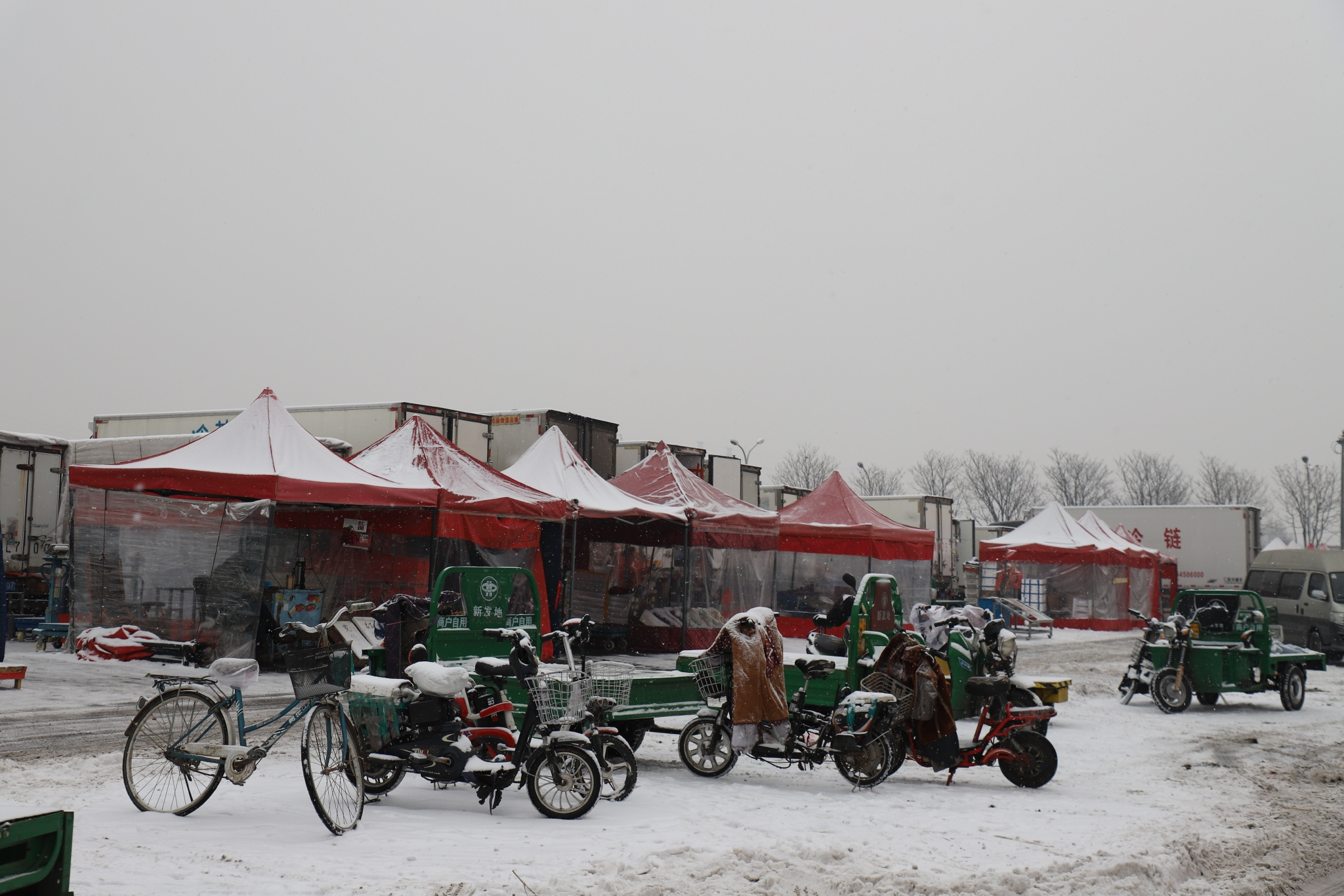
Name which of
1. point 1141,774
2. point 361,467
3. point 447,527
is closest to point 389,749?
point 1141,774

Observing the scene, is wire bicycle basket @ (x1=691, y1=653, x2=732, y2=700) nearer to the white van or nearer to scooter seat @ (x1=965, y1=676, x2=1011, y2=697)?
scooter seat @ (x1=965, y1=676, x2=1011, y2=697)

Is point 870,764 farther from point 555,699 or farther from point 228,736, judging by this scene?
point 228,736

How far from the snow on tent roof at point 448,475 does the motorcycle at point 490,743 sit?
753 centimetres

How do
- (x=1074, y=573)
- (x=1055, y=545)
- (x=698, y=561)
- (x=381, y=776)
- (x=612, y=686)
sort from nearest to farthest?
1. (x=381, y=776)
2. (x=612, y=686)
3. (x=698, y=561)
4. (x=1055, y=545)
5. (x=1074, y=573)

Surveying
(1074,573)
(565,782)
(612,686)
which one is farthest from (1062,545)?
(565,782)

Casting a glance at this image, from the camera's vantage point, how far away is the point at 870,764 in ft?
25.7

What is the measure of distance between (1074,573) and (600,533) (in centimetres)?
1782

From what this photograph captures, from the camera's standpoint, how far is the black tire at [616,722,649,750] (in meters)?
8.78

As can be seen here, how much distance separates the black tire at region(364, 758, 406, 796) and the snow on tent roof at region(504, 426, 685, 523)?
30.2 ft

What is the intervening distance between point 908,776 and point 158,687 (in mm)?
5397

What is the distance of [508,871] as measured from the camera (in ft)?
17.3

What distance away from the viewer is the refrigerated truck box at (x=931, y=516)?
32469mm

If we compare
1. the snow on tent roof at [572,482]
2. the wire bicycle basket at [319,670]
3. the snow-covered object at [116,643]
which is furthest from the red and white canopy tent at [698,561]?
the wire bicycle basket at [319,670]

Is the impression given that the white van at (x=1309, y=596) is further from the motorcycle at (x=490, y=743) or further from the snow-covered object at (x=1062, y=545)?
the motorcycle at (x=490, y=743)
